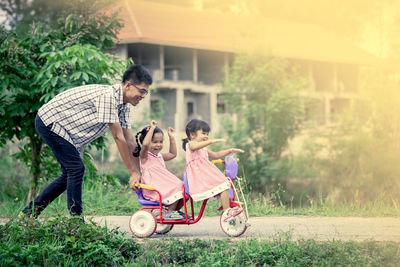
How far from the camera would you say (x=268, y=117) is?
18.6 metres

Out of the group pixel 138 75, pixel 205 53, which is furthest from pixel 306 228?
pixel 205 53

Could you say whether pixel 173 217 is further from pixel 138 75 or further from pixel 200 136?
pixel 138 75

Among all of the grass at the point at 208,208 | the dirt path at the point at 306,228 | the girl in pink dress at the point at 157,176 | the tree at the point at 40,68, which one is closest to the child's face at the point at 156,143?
the girl in pink dress at the point at 157,176

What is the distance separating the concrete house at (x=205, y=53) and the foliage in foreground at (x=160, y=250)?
1550 cm

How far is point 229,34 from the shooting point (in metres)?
28.3

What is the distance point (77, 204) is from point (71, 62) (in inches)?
111

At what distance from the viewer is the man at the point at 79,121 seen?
193 inches

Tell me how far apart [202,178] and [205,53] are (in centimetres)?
2391

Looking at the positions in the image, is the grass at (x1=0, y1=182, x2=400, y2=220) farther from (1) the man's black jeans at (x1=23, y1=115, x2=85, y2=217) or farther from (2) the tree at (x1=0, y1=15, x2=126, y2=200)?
(1) the man's black jeans at (x1=23, y1=115, x2=85, y2=217)

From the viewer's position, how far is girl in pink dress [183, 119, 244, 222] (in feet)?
16.6

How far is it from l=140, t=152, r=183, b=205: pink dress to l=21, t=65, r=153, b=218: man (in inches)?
7.5

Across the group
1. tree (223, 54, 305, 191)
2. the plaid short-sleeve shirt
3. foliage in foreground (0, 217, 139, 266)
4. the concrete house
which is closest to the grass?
the plaid short-sleeve shirt

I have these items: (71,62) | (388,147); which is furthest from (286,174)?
(71,62)

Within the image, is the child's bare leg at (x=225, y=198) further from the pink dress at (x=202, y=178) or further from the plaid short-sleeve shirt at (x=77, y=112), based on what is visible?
the plaid short-sleeve shirt at (x=77, y=112)
